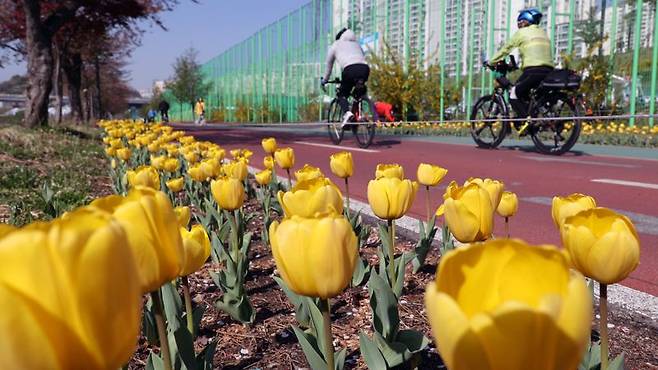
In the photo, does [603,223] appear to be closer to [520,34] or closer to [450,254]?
[450,254]

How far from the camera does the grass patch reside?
3256mm

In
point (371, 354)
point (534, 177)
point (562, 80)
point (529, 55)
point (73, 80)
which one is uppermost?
point (73, 80)

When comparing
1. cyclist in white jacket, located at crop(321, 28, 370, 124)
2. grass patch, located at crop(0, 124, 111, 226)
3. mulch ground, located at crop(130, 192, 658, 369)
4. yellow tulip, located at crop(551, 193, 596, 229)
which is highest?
cyclist in white jacket, located at crop(321, 28, 370, 124)

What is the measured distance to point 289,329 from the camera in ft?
5.67

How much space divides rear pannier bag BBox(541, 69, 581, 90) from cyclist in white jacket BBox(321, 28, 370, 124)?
9.57 ft

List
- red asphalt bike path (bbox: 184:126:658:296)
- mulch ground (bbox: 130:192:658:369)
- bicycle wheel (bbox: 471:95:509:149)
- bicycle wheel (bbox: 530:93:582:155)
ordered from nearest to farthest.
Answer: mulch ground (bbox: 130:192:658:369) < red asphalt bike path (bbox: 184:126:658:296) < bicycle wheel (bbox: 530:93:582:155) < bicycle wheel (bbox: 471:95:509:149)

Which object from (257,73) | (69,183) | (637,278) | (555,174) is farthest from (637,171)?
(257,73)

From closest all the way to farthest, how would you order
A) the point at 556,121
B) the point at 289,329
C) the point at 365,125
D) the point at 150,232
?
the point at 150,232
the point at 289,329
the point at 556,121
the point at 365,125

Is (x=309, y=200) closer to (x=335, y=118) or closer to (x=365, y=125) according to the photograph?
(x=365, y=125)

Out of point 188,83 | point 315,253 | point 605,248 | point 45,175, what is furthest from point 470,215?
point 188,83

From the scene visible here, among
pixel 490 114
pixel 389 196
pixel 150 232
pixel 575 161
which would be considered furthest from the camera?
pixel 490 114

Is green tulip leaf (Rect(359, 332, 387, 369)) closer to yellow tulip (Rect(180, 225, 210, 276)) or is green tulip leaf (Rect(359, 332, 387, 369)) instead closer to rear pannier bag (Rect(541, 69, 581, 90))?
yellow tulip (Rect(180, 225, 210, 276))

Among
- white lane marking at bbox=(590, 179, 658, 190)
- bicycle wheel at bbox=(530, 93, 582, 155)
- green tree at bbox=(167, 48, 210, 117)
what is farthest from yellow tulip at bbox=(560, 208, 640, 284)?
green tree at bbox=(167, 48, 210, 117)

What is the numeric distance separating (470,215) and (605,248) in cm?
31
